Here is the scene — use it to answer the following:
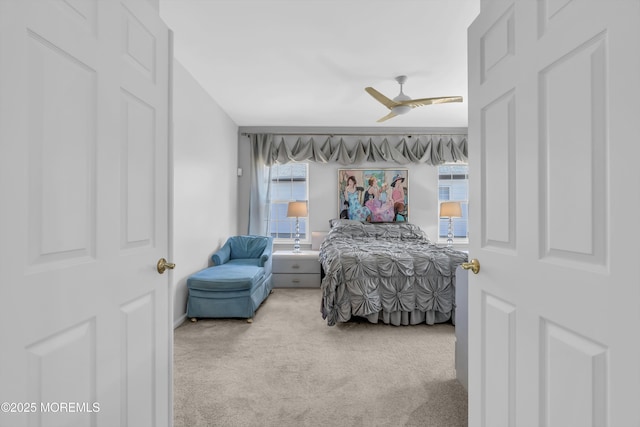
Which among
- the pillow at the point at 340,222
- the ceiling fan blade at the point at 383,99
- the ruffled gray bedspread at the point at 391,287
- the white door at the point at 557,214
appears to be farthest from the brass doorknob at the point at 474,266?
the pillow at the point at 340,222

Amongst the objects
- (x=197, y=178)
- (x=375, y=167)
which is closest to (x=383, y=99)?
(x=375, y=167)

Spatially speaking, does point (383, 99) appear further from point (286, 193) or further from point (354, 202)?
point (286, 193)

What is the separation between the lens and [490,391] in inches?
43.8

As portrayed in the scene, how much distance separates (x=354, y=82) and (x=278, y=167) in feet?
7.52

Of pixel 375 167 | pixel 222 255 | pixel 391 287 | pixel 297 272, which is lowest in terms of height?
pixel 297 272

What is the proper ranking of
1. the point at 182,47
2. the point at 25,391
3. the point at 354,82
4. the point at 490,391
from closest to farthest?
1. the point at 25,391
2. the point at 490,391
3. the point at 182,47
4. the point at 354,82

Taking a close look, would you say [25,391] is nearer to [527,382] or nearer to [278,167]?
[527,382]

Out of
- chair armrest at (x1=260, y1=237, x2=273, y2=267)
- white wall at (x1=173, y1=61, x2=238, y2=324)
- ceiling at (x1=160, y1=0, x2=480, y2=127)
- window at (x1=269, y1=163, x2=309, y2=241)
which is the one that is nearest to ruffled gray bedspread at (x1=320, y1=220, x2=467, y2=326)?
chair armrest at (x1=260, y1=237, x2=273, y2=267)

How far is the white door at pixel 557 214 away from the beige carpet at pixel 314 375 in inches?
29.1

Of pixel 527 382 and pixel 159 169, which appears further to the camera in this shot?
pixel 159 169

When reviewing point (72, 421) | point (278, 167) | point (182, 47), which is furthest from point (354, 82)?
point (72, 421)

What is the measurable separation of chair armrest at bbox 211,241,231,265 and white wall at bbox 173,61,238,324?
0.11m

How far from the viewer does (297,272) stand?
4578mm

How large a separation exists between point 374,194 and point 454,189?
145 cm
